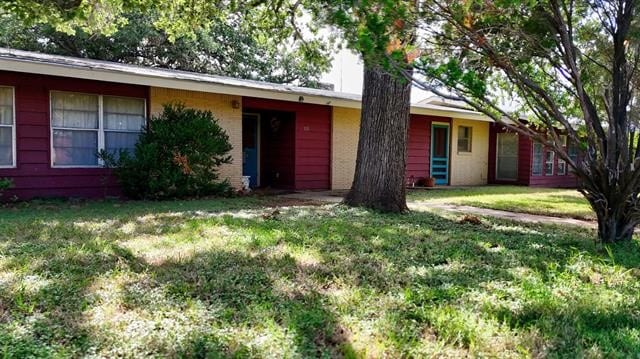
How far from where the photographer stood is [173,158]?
9484mm

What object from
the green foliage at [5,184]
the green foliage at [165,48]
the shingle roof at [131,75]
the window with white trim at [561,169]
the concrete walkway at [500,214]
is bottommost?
the concrete walkway at [500,214]

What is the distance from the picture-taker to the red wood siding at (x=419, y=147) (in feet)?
51.5

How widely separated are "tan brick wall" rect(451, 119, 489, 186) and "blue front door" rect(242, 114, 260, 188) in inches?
273

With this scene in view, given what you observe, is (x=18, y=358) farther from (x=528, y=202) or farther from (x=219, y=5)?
(x=528, y=202)

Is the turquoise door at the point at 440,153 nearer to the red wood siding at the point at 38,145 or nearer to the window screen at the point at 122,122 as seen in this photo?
the window screen at the point at 122,122

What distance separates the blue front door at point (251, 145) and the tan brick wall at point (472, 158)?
22.7 feet

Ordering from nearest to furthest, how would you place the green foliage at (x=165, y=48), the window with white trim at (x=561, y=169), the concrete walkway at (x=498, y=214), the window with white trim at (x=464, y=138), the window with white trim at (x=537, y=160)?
the concrete walkway at (x=498, y=214)
the window with white trim at (x=464, y=138)
the window with white trim at (x=537, y=160)
the window with white trim at (x=561, y=169)
the green foliage at (x=165, y=48)

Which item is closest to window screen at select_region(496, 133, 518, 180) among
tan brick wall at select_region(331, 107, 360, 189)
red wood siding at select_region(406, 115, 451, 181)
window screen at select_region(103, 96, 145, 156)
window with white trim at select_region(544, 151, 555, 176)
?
window with white trim at select_region(544, 151, 555, 176)

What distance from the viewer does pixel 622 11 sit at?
5141 mm

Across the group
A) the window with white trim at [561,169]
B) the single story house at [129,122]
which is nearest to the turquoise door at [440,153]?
the single story house at [129,122]

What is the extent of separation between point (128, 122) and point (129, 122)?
0.07 ft

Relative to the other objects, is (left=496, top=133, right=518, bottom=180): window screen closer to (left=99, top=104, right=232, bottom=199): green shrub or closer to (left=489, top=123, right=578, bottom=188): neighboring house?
(left=489, top=123, right=578, bottom=188): neighboring house

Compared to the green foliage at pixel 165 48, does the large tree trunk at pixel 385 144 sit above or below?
below

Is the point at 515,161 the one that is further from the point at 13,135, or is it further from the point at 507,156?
the point at 13,135
